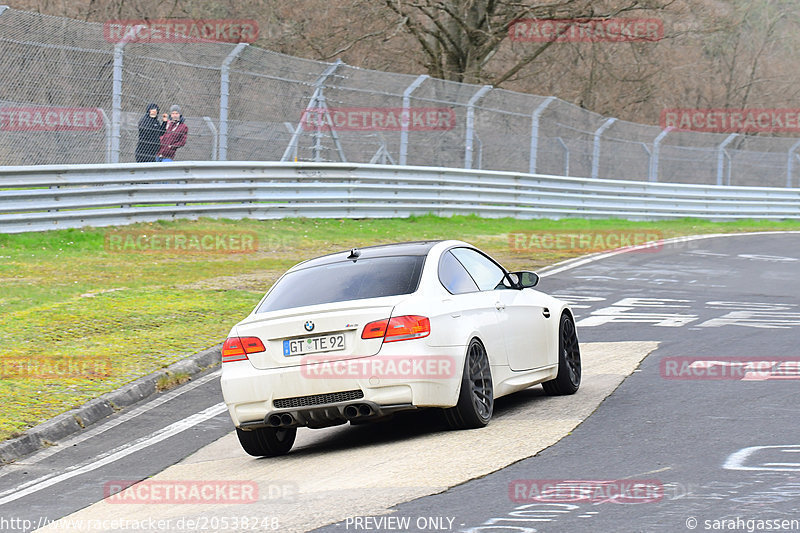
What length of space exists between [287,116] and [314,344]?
1607 cm

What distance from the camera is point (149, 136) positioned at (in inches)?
799

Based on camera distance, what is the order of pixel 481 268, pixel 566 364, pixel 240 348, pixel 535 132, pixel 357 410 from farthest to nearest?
pixel 535 132 < pixel 566 364 < pixel 481 268 < pixel 240 348 < pixel 357 410

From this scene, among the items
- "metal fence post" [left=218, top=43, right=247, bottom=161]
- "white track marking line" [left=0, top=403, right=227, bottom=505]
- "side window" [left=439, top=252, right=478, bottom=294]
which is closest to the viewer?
"white track marking line" [left=0, top=403, right=227, bottom=505]

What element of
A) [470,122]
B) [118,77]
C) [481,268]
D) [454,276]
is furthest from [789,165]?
[454,276]

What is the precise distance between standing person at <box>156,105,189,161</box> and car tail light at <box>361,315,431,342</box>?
13.6 meters

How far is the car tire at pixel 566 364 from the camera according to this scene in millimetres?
9398

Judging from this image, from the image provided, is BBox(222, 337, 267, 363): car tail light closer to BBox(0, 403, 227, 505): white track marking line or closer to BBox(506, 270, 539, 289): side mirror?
BBox(0, 403, 227, 505): white track marking line

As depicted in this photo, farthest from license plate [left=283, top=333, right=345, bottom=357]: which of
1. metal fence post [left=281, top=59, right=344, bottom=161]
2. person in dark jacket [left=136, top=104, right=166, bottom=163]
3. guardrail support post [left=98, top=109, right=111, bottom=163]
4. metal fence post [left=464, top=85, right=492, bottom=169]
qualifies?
metal fence post [left=464, top=85, right=492, bottom=169]

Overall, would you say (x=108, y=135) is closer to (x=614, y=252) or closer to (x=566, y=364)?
(x=614, y=252)

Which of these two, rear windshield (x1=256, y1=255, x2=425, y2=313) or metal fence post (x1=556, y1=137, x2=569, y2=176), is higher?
metal fence post (x1=556, y1=137, x2=569, y2=176)

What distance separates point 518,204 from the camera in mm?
27766

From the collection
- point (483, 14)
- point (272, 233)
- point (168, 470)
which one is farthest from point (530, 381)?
point (483, 14)

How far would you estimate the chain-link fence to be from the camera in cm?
1805

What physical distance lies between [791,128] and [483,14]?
2953 centimetres
